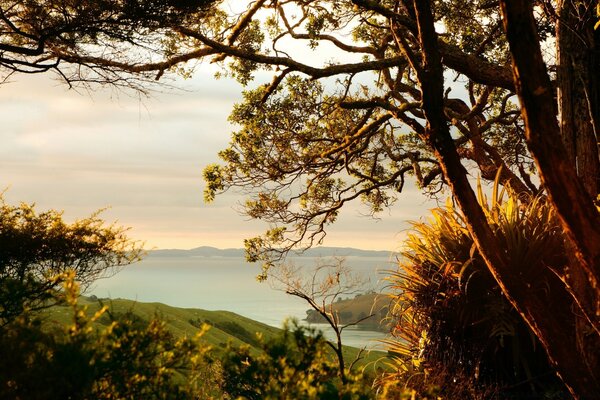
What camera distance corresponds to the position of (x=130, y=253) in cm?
1502

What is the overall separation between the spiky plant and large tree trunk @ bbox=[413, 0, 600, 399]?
0.65m

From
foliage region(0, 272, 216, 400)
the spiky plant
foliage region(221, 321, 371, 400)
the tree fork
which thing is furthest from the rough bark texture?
foliage region(0, 272, 216, 400)

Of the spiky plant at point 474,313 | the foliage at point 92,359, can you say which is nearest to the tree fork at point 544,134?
the spiky plant at point 474,313

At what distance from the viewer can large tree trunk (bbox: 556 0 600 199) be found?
6.00m

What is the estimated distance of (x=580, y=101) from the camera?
6094 mm

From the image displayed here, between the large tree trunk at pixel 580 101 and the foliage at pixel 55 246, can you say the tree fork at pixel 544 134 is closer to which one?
the large tree trunk at pixel 580 101

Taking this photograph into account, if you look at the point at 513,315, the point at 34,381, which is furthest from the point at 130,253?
the point at 34,381

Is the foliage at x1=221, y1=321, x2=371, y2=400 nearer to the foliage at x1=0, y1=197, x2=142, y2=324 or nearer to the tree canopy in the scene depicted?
the tree canopy

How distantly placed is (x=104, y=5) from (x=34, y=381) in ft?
26.0

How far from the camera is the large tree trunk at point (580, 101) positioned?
19.7 ft

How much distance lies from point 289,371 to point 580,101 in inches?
178

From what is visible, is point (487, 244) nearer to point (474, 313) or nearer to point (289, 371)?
point (474, 313)

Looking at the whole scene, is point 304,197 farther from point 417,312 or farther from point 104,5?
point 417,312

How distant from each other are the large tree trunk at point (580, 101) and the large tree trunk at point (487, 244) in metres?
1.41
